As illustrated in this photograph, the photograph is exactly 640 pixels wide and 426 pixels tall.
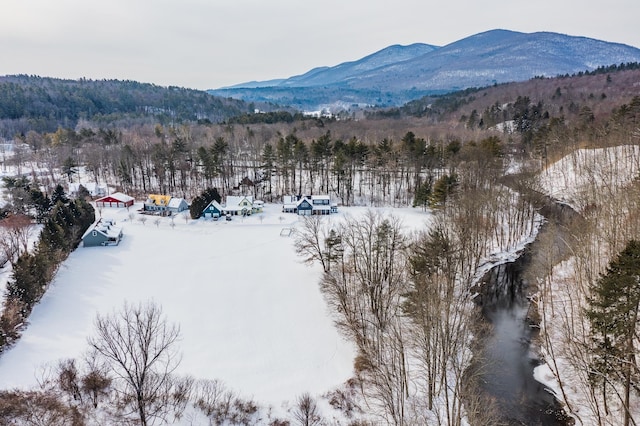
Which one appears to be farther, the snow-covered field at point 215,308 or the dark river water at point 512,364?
the snow-covered field at point 215,308

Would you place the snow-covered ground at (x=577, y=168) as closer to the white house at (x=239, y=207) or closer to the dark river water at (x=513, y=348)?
the dark river water at (x=513, y=348)

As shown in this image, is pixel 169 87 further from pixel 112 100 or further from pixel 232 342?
pixel 232 342

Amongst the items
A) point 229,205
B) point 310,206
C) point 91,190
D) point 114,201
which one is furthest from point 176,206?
point 310,206

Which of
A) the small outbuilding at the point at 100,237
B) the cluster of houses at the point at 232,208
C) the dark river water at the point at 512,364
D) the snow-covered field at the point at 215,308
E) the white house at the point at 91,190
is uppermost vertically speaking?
the white house at the point at 91,190

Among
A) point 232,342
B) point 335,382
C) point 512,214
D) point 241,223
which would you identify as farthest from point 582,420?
point 241,223

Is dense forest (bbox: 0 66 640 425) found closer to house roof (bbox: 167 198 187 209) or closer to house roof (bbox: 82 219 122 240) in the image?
house roof (bbox: 82 219 122 240)

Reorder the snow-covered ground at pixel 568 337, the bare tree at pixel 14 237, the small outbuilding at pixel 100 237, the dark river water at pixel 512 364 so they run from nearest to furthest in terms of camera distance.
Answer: the snow-covered ground at pixel 568 337, the dark river water at pixel 512 364, the bare tree at pixel 14 237, the small outbuilding at pixel 100 237

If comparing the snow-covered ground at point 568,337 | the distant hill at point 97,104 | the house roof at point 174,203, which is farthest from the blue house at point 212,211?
the distant hill at point 97,104
